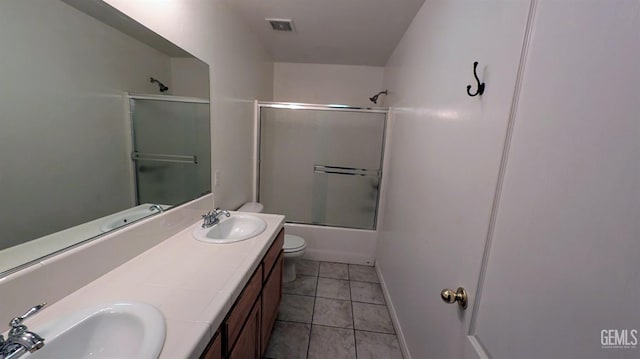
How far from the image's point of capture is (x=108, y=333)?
0.74m

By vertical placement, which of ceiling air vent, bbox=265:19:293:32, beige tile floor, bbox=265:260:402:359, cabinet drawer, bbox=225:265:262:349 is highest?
ceiling air vent, bbox=265:19:293:32

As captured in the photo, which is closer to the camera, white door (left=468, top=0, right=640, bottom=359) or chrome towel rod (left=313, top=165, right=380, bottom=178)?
white door (left=468, top=0, right=640, bottom=359)

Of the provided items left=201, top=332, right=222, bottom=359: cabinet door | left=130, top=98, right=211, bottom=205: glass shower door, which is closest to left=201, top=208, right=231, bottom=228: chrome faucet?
left=130, top=98, right=211, bottom=205: glass shower door

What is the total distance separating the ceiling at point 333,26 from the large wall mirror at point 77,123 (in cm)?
100

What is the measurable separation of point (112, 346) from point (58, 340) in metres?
0.13

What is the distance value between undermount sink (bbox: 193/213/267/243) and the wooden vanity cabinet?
0.58 feet

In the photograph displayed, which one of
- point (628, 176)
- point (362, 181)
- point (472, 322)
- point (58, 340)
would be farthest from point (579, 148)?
point (362, 181)

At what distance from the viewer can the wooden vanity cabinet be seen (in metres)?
0.88

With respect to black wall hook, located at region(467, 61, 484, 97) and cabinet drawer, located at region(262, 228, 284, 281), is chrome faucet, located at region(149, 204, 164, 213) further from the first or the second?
black wall hook, located at region(467, 61, 484, 97)

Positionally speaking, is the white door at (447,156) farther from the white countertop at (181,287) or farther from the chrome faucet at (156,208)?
the chrome faucet at (156,208)

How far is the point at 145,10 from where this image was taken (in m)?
1.10

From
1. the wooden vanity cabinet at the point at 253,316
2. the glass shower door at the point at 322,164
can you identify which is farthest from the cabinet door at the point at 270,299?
the glass shower door at the point at 322,164

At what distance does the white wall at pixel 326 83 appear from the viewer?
10.7 feet

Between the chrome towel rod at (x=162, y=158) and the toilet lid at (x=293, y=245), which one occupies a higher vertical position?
the chrome towel rod at (x=162, y=158)
